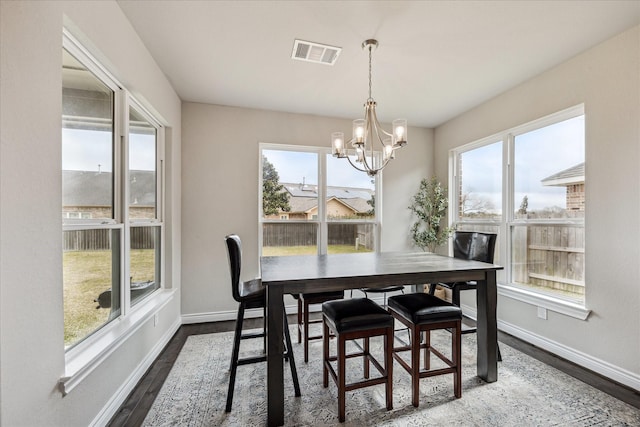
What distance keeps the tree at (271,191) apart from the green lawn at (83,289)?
2.01 m

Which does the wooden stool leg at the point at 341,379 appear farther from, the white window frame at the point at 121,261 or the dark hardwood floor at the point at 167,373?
the white window frame at the point at 121,261

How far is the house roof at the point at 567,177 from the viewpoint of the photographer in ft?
8.38

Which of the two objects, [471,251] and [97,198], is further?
[471,251]

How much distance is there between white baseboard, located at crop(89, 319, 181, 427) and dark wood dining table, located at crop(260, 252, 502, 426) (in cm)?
99

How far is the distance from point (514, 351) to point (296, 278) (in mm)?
2364

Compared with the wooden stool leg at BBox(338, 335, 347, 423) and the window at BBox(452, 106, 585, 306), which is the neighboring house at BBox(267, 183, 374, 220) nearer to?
the window at BBox(452, 106, 585, 306)

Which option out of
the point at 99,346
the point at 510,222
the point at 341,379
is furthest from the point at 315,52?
the point at 510,222

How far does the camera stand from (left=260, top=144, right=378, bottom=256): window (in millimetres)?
3791

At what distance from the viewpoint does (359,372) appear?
92.4 inches

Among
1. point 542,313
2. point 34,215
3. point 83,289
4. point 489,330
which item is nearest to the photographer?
point 34,215

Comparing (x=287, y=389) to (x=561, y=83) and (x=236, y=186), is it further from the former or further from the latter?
(x=561, y=83)

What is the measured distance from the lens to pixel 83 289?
170 cm

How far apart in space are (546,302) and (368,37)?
2876mm

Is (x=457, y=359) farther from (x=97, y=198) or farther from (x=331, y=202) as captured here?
(x=97, y=198)
